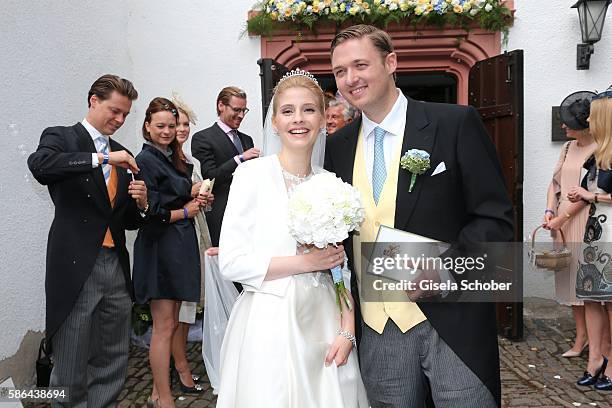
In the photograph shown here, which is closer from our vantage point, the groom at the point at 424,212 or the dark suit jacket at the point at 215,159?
the groom at the point at 424,212

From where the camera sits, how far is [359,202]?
7.25 ft

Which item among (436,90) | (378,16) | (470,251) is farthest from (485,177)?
(436,90)

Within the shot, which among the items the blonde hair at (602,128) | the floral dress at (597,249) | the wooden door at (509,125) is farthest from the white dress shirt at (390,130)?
the wooden door at (509,125)

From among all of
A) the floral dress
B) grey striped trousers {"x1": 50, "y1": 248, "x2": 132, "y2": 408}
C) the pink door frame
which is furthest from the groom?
the pink door frame

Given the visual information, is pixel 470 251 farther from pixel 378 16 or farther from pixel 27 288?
pixel 378 16

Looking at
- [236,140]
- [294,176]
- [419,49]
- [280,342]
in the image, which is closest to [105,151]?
[294,176]

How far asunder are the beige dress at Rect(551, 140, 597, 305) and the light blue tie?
3.45 meters

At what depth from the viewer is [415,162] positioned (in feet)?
7.00

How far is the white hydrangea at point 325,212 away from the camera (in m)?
2.16

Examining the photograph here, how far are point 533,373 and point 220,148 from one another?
3.68 meters

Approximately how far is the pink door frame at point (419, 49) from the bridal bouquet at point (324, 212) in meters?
4.93

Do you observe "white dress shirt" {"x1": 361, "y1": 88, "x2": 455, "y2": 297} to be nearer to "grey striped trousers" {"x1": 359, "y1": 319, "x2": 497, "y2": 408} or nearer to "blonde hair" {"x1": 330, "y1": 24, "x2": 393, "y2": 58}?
"blonde hair" {"x1": 330, "y1": 24, "x2": 393, "y2": 58}

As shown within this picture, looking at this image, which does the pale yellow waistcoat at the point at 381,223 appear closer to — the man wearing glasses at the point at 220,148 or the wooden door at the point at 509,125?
the man wearing glasses at the point at 220,148

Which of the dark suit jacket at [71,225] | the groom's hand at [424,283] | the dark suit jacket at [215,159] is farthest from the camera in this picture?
the dark suit jacket at [215,159]
